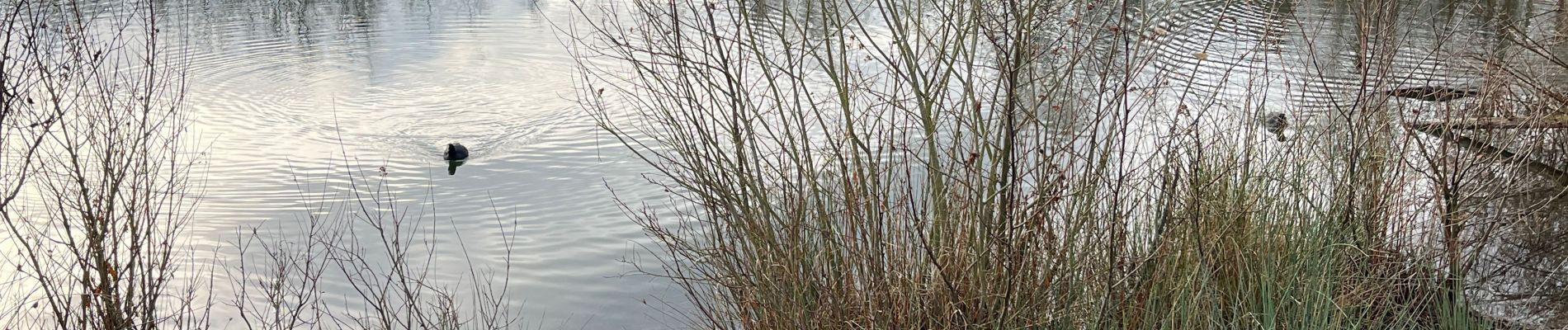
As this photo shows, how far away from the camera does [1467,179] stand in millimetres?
5266

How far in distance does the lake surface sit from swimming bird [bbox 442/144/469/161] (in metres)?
0.07

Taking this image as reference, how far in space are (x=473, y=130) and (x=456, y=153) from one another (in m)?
0.78

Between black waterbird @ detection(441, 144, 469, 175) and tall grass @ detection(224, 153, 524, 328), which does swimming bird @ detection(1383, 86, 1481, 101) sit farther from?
black waterbird @ detection(441, 144, 469, 175)

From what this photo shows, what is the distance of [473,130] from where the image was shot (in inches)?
373

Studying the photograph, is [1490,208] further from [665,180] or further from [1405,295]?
[665,180]

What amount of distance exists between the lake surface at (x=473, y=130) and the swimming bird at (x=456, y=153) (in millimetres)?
72

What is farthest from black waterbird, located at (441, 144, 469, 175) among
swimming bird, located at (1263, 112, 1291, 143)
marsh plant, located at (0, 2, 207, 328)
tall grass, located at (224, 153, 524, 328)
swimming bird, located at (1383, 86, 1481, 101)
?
swimming bird, located at (1383, 86, 1481, 101)

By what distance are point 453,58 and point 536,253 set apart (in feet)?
16.0

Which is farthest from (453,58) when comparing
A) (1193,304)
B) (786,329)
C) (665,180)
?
(1193,304)

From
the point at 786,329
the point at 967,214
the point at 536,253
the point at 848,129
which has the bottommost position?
the point at 536,253

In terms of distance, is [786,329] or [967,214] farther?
[786,329]

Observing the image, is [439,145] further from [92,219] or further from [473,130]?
[92,219]

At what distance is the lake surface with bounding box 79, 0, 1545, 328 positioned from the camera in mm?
6895

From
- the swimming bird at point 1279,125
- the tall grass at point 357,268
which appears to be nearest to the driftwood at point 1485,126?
the swimming bird at point 1279,125
